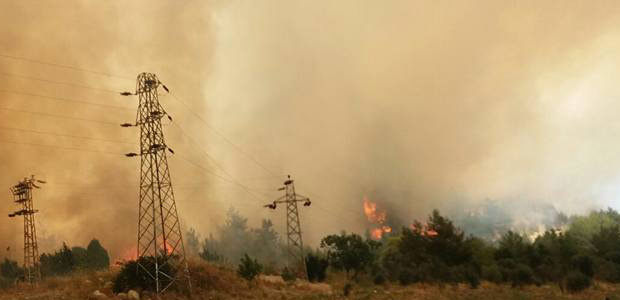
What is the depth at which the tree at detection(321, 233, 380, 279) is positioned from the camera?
7938 cm

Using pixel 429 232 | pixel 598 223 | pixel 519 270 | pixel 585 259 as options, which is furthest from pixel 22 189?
pixel 598 223

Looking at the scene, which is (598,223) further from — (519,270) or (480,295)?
(480,295)

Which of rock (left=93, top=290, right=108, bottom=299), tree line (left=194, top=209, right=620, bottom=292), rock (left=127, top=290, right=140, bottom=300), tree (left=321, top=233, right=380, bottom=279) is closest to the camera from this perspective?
rock (left=93, top=290, right=108, bottom=299)

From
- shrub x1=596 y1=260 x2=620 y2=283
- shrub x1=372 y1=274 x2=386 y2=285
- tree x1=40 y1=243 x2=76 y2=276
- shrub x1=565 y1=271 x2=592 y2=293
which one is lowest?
shrub x1=596 y1=260 x2=620 y2=283

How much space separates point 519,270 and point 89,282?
50.9 metres

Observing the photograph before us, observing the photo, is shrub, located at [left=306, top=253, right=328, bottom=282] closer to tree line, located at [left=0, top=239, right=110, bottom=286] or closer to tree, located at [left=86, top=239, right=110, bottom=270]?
tree line, located at [left=0, top=239, right=110, bottom=286]

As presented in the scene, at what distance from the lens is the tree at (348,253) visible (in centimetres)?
7938

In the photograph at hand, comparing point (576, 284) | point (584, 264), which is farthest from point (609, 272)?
point (576, 284)

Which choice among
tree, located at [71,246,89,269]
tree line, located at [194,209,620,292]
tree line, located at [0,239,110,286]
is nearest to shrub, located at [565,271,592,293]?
tree line, located at [194,209,620,292]

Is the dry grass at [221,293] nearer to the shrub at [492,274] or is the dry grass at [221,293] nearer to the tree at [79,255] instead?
the shrub at [492,274]

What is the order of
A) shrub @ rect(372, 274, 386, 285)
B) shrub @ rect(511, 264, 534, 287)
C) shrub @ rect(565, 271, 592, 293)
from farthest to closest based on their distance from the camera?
shrub @ rect(372, 274, 386, 285), shrub @ rect(511, 264, 534, 287), shrub @ rect(565, 271, 592, 293)

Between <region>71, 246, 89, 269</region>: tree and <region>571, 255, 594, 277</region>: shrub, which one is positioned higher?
<region>71, 246, 89, 269</region>: tree

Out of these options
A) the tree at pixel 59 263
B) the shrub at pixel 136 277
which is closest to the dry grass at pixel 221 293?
the shrub at pixel 136 277

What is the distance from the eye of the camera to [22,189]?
66.2 meters
